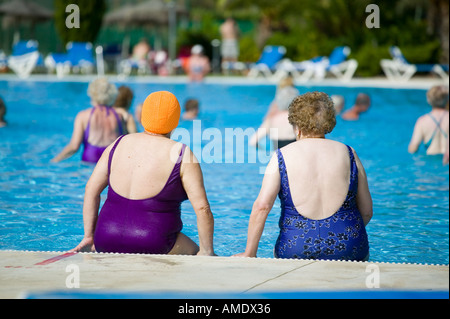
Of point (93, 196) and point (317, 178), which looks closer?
point (317, 178)

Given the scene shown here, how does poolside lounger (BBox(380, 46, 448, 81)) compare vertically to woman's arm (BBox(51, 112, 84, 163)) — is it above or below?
above

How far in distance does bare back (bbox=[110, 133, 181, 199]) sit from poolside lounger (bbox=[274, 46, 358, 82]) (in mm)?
15700

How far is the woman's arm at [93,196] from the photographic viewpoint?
A: 3316mm

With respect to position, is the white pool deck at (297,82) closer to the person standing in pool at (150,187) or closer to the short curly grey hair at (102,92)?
the short curly grey hair at (102,92)

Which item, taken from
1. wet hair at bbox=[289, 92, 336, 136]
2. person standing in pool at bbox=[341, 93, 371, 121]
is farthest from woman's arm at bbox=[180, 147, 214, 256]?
person standing in pool at bbox=[341, 93, 371, 121]

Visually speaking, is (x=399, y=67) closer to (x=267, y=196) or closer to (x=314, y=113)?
(x=314, y=113)

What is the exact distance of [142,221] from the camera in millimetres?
3277

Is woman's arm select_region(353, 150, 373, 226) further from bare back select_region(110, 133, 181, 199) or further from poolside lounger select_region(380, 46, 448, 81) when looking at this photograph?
poolside lounger select_region(380, 46, 448, 81)

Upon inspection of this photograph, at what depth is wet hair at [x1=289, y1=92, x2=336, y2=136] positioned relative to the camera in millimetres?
3250

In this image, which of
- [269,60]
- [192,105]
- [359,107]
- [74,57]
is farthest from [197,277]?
[74,57]

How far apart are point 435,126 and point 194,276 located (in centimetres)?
527

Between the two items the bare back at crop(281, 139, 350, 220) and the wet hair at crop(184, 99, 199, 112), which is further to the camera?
the wet hair at crop(184, 99, 199, 112)

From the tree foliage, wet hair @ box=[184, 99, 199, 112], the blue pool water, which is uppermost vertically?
the tree foliage

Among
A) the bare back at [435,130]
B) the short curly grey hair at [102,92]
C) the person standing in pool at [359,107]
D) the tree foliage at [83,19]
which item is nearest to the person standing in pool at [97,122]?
the short curly grey hair at [102,92]
